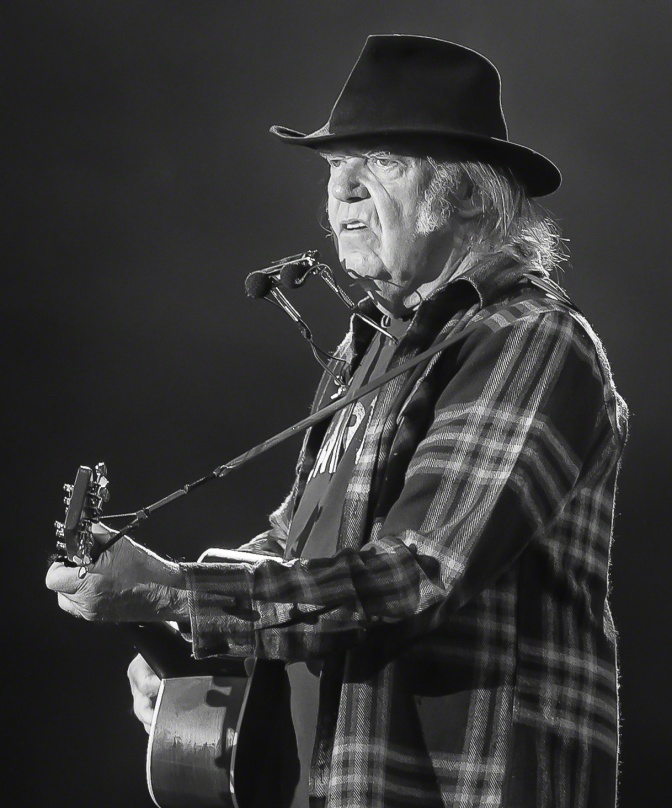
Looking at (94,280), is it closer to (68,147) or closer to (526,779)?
(68,147)

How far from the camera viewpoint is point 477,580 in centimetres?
151

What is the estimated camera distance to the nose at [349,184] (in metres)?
1.94

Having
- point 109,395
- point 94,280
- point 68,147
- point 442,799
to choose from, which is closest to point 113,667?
point 109,395

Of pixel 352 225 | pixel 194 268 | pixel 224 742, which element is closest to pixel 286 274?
pixel 352 225

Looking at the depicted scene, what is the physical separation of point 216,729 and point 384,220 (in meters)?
0.95

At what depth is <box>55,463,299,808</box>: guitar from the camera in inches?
72.3

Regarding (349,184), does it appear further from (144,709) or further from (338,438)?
(144,709)

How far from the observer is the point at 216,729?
76.0 inches

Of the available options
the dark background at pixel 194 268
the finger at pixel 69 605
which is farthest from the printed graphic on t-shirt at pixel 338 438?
the dark background at pixel 194 268

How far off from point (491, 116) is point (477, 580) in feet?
2.88

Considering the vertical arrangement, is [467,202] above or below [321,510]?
above

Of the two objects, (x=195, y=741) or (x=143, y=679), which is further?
(x=143, y=679)

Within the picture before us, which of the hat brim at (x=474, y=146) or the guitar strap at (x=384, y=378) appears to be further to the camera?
the hat brim at (x=474, y=146)

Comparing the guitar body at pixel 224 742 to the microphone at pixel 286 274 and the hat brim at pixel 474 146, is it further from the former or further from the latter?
the hat brim at pixel 474 146
